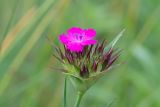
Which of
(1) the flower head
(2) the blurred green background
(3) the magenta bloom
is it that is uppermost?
(3) the magenta bloom

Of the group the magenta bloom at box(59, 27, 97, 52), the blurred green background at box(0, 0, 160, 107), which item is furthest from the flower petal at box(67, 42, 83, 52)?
the blurred green background at box(0, 0, 160, 107)

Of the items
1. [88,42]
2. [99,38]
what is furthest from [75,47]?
[99,38]

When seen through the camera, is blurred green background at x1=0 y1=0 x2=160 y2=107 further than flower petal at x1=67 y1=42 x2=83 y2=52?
Yes

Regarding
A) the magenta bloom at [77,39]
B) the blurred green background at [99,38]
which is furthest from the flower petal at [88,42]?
the blurred green background at [99,38]

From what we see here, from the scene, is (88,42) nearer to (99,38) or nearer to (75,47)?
(75,47)

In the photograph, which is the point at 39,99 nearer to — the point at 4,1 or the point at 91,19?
the point at 91,19

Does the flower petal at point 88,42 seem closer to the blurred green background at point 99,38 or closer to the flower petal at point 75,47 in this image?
the flower petal at point 75,47

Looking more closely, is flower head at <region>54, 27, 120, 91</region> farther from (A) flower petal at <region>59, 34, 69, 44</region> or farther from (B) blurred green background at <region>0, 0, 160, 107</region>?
(B) blurred green background at <region>0, 0, 160, 107</region>
